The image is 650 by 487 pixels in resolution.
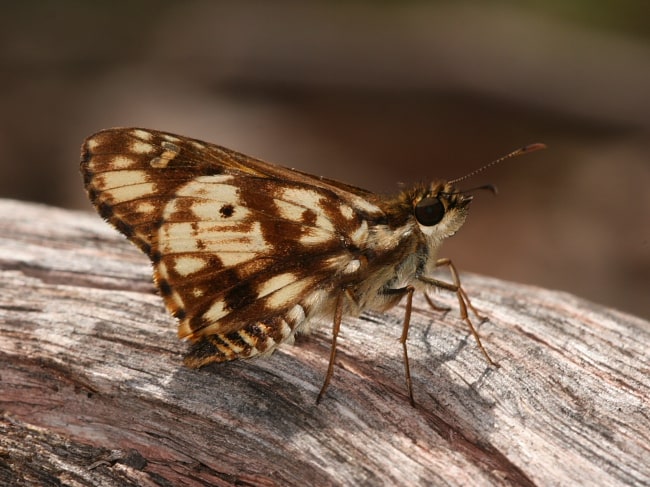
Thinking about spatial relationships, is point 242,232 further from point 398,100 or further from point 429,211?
point 398,100

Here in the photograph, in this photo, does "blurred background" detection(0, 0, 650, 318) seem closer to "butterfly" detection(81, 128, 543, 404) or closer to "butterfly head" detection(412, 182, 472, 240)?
"butterfly head" detection(412, 182, 472, 240)

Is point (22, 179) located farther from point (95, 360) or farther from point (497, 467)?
point (497, 467)

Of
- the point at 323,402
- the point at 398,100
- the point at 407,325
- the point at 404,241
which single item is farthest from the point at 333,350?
the point at 398,100

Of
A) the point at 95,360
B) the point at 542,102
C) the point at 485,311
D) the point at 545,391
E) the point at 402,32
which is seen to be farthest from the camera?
the point at 402,32

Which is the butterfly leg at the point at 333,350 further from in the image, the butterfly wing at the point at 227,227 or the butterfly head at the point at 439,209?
the butterfly head at the point at 439,209

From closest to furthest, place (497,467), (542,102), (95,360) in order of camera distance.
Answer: (497,467) < (95,360) < (542,102)

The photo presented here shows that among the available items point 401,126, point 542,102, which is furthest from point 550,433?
point 401,126
